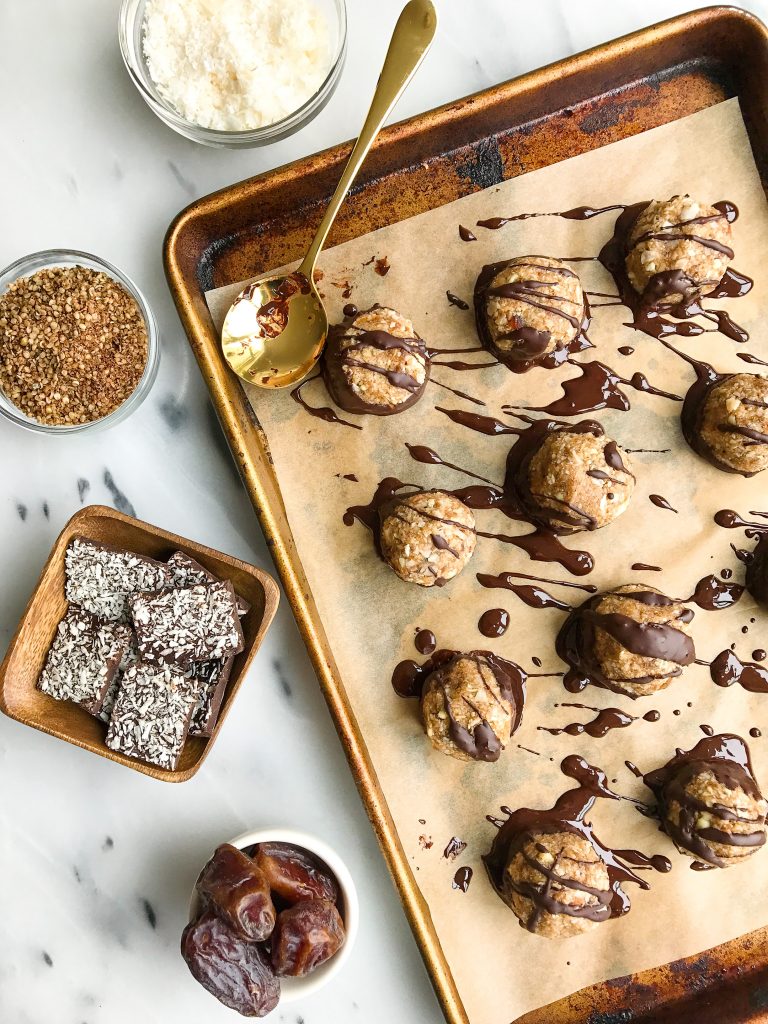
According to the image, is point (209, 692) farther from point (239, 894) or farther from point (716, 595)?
point (716, 595)

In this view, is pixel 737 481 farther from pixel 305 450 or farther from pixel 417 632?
pixel 305 450

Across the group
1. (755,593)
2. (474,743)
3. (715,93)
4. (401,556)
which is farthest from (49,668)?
(715,93)

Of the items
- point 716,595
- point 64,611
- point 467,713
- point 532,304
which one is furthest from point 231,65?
point 716,595

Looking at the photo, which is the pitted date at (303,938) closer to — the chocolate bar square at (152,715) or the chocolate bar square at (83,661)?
the chocolate bar square at (152,715)

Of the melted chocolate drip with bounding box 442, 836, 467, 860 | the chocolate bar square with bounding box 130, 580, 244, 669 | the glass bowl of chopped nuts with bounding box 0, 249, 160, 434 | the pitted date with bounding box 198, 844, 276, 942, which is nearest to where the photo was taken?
the pitted date with bounding box 198, 844, 276, 942

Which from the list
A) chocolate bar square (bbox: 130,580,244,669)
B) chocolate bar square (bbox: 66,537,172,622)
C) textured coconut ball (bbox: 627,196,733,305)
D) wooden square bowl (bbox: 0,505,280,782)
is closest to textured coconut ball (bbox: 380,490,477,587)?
wooden square bowl (bbox: 0,505,280,782)

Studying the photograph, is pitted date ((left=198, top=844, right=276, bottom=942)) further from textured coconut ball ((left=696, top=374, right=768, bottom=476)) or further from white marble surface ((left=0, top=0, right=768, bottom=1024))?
textured coconut ball ((left=696, top=374, right=768, bottom=476))
